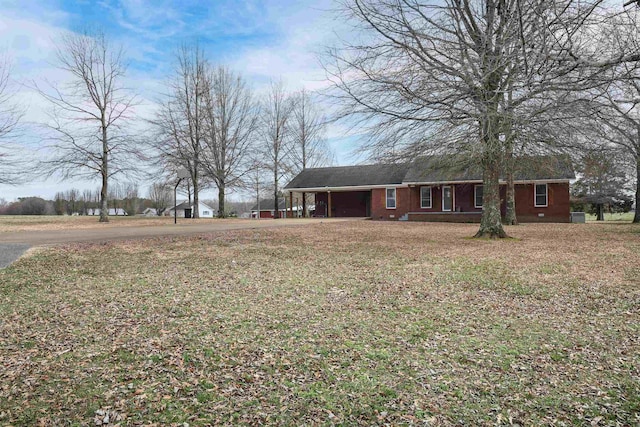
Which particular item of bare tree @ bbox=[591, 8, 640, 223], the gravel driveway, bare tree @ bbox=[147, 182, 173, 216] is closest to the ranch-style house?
bare tree @ bbox=[591, 8, 640, 223]

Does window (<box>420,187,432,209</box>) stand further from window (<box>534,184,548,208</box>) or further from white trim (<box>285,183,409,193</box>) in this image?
window (<box>534,184,548,208</box>)

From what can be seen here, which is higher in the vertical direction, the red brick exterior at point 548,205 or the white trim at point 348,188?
the white trim at point 348,188

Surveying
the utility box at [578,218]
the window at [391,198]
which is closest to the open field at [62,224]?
the window at [391,198]

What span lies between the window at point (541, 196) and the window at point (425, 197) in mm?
6119

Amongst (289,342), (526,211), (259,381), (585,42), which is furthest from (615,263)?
(526,211)

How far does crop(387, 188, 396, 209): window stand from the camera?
26.4m

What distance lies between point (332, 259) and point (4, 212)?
46.1 m

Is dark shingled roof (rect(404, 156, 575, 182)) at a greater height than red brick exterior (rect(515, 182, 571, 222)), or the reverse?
dark shingled roof (rect(404, 156, 575, 182))

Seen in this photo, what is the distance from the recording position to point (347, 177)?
94.3 ft

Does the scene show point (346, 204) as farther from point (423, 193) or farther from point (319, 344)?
point (319, 344)

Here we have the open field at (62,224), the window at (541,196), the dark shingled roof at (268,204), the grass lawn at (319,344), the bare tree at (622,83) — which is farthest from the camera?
the dark shingled roof at (268,204)

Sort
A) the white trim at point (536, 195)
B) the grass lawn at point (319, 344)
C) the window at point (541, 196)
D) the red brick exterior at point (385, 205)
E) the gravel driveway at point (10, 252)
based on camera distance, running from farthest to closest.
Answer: the red brick exterior at point (385, 205)
the window at point (541, 196)
the white trim at point (536, 195)
the gravel driveway at point (10, 252)
the grass lawn at point (319, 344)

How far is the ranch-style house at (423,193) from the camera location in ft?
72.6

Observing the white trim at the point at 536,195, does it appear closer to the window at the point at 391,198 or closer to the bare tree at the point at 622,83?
the bare tree at the point at 622,83
